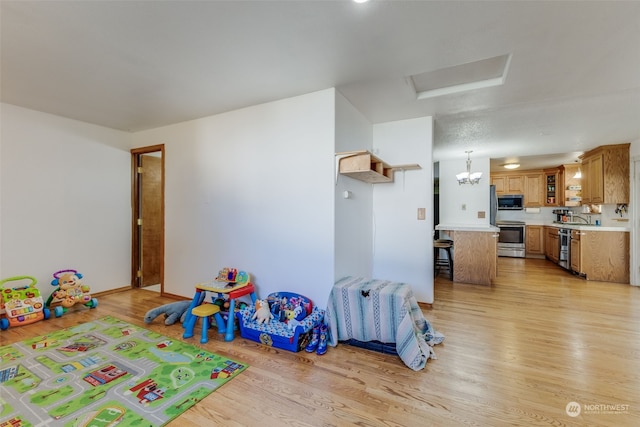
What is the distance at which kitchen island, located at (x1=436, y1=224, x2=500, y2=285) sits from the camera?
4.60 metres

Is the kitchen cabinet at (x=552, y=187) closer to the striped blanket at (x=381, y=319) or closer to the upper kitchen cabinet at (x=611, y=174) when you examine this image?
the upper kitchen cabinet at (x=611, y=174)

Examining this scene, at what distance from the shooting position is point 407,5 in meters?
1.62

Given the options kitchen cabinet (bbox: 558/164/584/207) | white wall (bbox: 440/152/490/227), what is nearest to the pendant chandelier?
white wall (bbox: 440/152/490/227)

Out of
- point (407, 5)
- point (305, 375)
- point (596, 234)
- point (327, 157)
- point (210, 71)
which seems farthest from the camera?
point (596, 234)

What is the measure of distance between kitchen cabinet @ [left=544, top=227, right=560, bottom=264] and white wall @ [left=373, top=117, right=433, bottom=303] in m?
4.77

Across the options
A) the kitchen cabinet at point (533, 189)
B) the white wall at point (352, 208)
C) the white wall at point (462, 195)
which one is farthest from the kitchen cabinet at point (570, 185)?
the white wall at point (352, 208)

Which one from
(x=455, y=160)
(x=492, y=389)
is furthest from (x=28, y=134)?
(x=455, y=160)

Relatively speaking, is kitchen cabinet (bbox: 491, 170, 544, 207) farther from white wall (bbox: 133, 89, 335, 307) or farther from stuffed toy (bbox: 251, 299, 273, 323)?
stuffed toy (bbox: 251, 299, 273, 323)

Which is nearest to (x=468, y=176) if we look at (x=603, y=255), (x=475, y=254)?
(x=475, y=254)

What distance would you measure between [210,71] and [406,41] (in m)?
1.65

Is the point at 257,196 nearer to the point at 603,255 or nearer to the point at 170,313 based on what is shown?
the point at 170,313

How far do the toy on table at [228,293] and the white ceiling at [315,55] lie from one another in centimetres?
197

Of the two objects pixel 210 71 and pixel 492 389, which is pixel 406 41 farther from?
pixel 492 389

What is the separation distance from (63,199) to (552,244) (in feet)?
31.1
